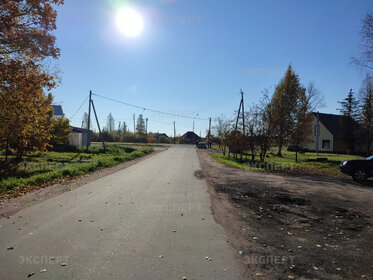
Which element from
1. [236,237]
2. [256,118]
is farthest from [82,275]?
[256,118]

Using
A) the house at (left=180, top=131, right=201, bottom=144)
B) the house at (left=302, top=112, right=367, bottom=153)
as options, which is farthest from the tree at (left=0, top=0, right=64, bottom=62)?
the house at (left=180, top=131, right=201, bottom=144)

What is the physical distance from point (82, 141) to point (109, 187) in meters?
33.2

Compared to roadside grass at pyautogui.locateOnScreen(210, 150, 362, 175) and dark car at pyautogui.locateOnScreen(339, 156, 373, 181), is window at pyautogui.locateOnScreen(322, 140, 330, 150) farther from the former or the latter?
dark car at pyautogui.locateOnScreen(339, 156, 373, 181)

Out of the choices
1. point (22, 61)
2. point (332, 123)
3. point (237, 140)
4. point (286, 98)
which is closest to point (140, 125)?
point (332, 123)

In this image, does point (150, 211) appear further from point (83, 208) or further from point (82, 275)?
point (82, 275)

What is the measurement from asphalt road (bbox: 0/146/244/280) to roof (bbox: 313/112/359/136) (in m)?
46.2

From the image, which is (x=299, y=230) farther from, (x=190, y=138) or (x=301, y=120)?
(x=190, y=138)

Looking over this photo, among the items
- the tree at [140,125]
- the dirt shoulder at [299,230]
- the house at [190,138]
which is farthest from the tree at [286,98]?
the house at [190,138]

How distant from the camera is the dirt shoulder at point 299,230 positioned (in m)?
3.64

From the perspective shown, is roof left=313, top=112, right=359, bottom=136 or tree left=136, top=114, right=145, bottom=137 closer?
roof left=313, top=112, right=359, bottom=136

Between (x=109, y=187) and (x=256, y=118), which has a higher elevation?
(x=256, y=118)

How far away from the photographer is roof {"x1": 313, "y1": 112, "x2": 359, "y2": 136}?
45266 millimetres

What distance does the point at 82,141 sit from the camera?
39969 millimetres

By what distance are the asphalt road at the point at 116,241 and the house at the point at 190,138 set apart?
102 meters
